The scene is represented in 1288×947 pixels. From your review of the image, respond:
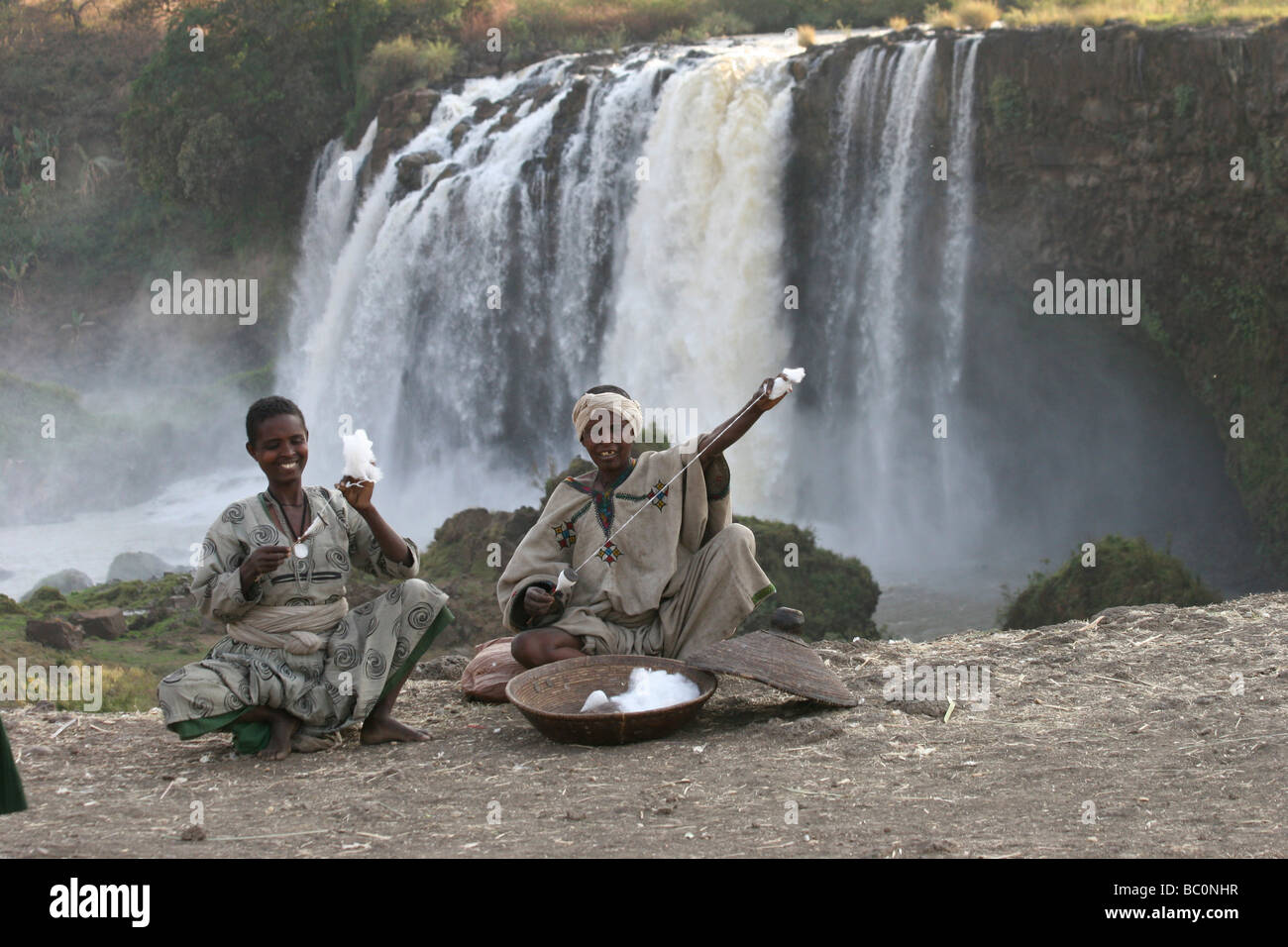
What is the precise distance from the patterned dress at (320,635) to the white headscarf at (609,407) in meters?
0.80

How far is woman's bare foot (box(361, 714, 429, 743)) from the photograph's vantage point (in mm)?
4461

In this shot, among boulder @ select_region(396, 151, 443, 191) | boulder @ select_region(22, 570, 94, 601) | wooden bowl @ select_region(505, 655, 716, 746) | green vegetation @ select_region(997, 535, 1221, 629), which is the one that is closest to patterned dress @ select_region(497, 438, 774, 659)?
wooden bowl @ select_region(505, 655, 716, 746)

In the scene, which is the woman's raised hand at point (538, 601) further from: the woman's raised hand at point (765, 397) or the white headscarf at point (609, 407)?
the woman's raised hand at point (765, 397)

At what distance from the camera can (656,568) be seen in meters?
4.71

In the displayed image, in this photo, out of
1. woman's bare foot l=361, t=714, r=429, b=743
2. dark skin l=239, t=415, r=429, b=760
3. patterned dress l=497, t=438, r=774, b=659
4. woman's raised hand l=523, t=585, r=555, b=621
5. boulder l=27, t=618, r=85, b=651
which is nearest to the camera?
dark skin l=239, t=415, r=429, b=760

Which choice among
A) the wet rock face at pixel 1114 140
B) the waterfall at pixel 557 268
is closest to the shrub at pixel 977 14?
the wet rock face at pixel 1114 140

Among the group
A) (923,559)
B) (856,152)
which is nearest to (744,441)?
(923,559)

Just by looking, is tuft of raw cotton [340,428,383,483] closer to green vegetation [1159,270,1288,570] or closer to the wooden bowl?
the wooden bowl

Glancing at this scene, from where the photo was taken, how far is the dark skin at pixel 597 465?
4.56 meters

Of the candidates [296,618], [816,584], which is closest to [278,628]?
[296,618]

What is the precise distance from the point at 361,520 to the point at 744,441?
37.7ft

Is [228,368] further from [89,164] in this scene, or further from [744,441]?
[744,441]

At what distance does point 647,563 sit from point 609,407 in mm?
611

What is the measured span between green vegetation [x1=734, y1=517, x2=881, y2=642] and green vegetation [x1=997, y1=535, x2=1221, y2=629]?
47.0 inches
